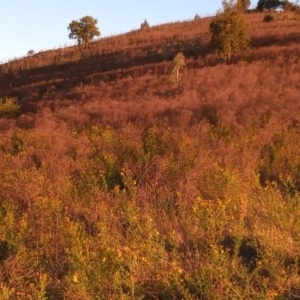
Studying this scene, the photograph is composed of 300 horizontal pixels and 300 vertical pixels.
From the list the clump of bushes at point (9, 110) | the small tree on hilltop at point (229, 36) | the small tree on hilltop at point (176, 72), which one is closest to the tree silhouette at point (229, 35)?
the small tree on hilltop at point (229, 36)

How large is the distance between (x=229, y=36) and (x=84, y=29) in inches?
910

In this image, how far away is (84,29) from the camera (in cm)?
4081

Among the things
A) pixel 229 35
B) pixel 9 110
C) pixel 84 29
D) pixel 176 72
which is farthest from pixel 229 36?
pixel 84 29

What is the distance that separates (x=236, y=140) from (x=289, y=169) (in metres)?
1.53

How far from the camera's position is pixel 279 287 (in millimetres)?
3617

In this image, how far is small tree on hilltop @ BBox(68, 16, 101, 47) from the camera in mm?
40594

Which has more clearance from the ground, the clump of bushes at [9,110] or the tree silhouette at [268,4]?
the tree silhouette at [268,4]

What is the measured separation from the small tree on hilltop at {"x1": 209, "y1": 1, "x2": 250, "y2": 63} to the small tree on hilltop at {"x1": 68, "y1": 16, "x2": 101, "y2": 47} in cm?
2149

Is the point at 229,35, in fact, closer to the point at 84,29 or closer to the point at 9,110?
the point at 9,110

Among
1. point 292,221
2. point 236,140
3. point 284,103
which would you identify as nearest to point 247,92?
point 284,103

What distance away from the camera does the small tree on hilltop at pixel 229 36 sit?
67.7ft

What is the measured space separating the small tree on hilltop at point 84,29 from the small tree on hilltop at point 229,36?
2149 centimetres

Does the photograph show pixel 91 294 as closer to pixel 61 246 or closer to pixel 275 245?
pixel 61 246

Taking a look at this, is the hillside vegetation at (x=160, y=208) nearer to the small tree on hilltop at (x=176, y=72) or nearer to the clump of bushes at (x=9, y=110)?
the small tree on hilltop at (x=176, y=72)
